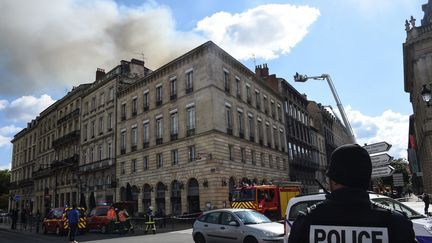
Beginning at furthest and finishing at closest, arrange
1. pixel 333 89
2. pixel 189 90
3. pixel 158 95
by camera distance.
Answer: pixel 158 95
pixel 189 90
pixel 333 89

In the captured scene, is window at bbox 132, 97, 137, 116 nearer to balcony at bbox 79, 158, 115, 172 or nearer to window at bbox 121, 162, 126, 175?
window at bbox 121, 162, 126, 175

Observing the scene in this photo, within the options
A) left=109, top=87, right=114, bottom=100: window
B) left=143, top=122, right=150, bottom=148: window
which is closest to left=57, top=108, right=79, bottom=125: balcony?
left=109, top=87, right=114, bottom=100: window

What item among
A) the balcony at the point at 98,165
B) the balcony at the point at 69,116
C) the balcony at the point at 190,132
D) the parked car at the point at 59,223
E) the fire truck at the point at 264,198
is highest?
the balcony at the point at 69,116

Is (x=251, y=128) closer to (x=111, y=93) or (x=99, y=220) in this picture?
(x=111, y=93)

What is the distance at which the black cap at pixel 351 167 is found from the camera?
242cm

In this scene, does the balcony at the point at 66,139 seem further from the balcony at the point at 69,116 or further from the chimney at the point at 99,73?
the chimney at the point at 99,73

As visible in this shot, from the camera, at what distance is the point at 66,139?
178 ft

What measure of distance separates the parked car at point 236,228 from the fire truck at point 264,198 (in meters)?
9.07

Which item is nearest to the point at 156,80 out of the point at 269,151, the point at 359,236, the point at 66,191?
the point at 269,151

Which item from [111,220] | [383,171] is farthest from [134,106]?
[383,171]

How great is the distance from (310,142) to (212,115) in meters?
30.9

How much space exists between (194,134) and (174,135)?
3.01 metres

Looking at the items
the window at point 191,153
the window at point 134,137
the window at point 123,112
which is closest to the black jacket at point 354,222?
the window at point 191,153

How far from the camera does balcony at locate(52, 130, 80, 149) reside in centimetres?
5188
